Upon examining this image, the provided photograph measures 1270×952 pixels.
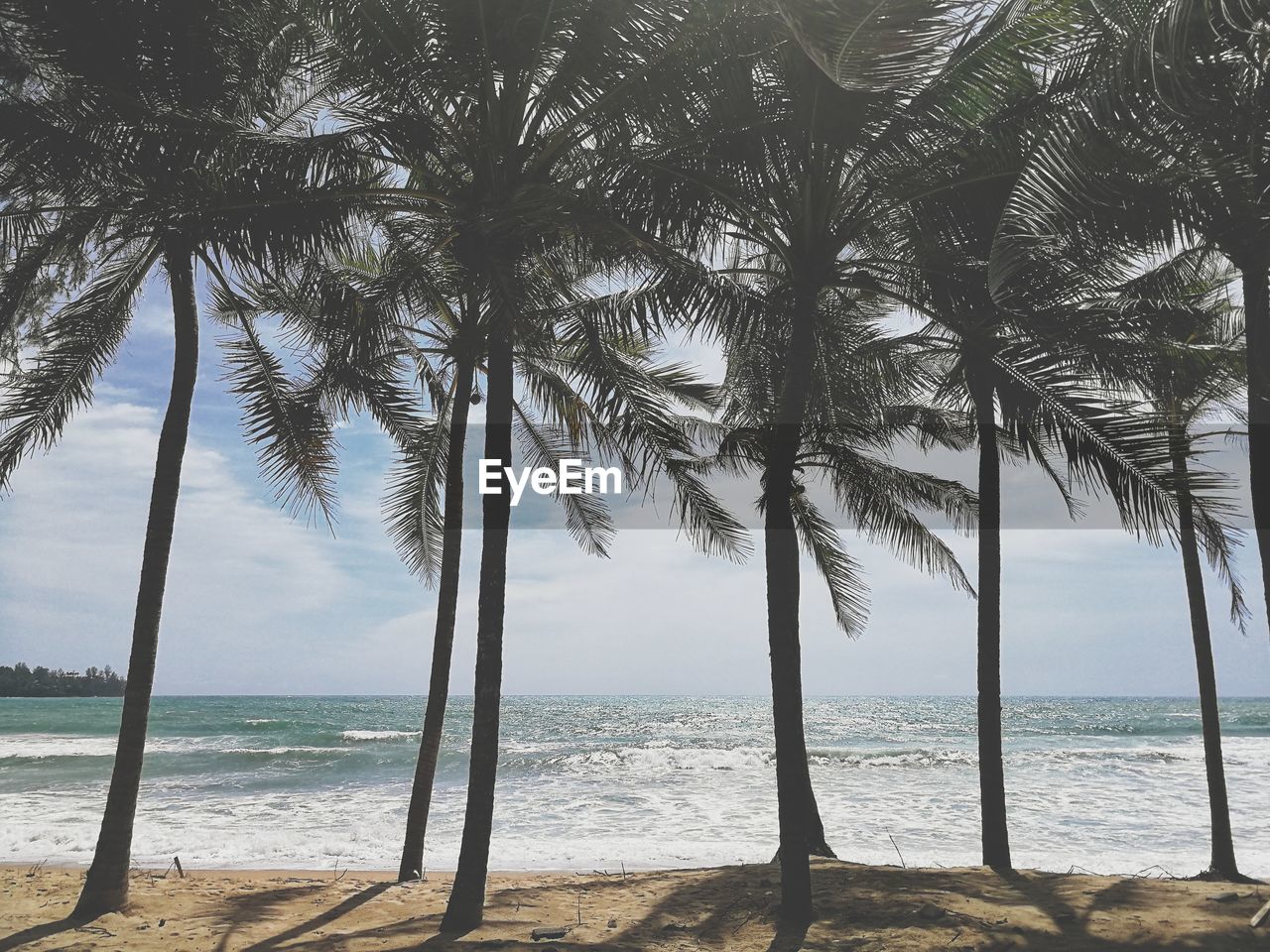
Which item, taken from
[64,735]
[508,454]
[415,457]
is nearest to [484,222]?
[508,454]

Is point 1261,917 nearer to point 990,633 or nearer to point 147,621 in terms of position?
point 990,633

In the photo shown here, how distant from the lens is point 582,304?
827 centimetres

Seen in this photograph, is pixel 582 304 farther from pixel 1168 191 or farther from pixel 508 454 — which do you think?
pixel 1168 191

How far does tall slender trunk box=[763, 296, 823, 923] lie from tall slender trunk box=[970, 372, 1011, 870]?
2749 millimetres

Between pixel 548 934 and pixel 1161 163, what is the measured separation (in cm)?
689

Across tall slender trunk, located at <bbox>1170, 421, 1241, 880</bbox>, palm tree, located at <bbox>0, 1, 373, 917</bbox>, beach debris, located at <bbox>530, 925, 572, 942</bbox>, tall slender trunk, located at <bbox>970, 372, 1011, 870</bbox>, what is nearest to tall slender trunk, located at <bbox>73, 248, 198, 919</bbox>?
palm tree, located at <bbox>0, 1, 373, 917</bbox>

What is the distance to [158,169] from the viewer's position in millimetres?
6582

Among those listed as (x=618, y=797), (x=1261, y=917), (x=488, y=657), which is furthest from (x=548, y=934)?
(x=618, y=797)

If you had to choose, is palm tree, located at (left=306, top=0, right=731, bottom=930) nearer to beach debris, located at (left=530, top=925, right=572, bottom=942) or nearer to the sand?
beach debris, located at (left=530, top=925, right=572, bottom=942)

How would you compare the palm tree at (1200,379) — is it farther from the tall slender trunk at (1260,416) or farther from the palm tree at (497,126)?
the palm tree at (497,126)

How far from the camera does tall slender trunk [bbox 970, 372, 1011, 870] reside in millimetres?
9031

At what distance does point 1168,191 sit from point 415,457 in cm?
839

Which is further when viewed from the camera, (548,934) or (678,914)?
(678,914)

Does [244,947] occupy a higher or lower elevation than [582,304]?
lower
